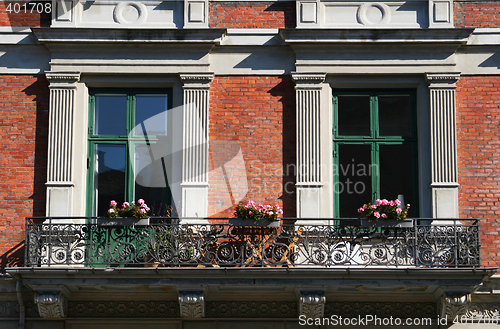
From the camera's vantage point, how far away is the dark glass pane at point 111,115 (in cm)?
1346

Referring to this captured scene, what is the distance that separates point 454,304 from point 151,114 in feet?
19.7

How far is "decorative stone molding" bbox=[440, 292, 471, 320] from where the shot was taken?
459 inches

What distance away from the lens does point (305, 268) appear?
37.8ft

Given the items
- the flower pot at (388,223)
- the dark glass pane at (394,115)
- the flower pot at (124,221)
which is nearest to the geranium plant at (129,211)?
the flower pot at (124,221)

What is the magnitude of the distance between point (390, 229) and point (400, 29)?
344cm

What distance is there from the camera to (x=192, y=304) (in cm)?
1182

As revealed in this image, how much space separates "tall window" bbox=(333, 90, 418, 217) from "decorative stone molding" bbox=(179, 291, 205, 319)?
287 cm

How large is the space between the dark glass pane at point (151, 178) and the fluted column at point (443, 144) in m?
4.58

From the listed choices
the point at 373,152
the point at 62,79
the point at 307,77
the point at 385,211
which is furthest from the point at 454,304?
the point at 62,79

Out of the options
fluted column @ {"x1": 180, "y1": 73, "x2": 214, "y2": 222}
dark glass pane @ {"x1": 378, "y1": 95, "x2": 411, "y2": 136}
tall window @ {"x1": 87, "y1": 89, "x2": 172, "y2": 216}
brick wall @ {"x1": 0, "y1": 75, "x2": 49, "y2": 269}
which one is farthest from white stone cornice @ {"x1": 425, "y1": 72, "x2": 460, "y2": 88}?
brick wall @ {"x1": 0, "y1": 75, "x2": 49, "y2": 269}

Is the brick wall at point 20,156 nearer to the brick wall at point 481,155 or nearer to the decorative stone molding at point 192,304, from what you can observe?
the decorative stone molding at point 192,304

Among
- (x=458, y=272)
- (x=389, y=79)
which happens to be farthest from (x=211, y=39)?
(x=458, y=272)

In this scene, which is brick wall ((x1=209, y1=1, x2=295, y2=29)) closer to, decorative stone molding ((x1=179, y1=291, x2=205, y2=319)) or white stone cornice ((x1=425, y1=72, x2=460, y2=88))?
white stone cornice ((x1=425, y1=72, x2=460, y2=88))

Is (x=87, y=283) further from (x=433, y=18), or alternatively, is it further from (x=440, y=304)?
(x=433, y=18)
